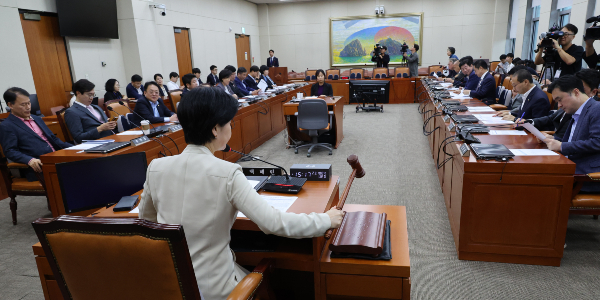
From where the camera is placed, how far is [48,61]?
6.21 meters

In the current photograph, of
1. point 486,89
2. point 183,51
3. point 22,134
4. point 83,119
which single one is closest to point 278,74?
point 183,51

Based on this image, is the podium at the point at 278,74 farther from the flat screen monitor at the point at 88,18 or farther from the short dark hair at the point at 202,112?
the short dark hair at the point at 202,112

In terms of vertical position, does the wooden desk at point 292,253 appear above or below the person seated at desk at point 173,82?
below

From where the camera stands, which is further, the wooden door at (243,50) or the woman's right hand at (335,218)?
the wooden door at (243,50)

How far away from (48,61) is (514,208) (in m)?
7.13

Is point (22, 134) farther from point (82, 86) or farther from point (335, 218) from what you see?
point (335, 218)

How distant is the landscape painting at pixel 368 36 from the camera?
42.4 ft

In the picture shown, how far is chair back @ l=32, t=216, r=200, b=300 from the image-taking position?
911 millimetres

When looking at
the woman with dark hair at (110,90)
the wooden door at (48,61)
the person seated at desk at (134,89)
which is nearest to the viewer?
the wooden door at (48,61)

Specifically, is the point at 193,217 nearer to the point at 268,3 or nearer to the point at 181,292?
the point at 181,292

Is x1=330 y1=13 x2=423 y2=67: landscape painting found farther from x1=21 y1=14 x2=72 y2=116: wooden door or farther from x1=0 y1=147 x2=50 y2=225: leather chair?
x1=0 y1=147 x2=50 y2=225: leather chair

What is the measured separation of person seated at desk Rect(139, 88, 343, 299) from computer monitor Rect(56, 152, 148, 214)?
2.74ft

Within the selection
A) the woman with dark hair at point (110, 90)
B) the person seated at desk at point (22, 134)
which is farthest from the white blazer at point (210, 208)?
the woman with dark hair at point (110, 90)

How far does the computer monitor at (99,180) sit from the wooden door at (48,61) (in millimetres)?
5347
